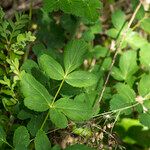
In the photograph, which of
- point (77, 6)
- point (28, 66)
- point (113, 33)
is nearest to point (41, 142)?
point (28, 66)

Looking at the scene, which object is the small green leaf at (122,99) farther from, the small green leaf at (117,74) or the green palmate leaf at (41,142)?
the green palmate leaf at (41,142)

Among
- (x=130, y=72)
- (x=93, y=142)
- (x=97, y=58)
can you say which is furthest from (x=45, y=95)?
(x=97, y=58)

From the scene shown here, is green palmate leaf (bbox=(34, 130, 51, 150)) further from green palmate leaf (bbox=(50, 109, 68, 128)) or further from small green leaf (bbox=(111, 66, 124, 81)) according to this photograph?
small green leaf (bbox=(111, 66, 124, 81))

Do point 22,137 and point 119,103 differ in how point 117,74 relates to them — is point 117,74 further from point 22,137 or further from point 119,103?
point 22,137

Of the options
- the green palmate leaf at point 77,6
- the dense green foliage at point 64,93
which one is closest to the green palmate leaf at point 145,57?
the dense green foliage at point 64,93

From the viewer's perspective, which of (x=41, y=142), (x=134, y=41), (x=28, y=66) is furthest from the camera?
(x=134, y=41)

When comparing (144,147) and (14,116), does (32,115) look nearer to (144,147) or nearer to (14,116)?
(14,116)
